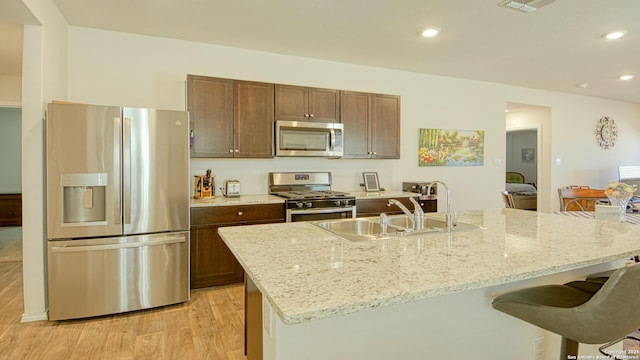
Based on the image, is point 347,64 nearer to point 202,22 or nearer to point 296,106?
point 296,106

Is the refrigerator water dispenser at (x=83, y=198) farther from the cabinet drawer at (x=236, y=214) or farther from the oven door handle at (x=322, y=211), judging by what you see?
the oven door handle at (x=322, y=211)

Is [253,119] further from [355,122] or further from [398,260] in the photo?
[398,260]

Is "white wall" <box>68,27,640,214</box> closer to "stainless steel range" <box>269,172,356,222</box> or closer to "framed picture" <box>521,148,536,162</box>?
"stainless steel range" <box>269,172,356,222</box>

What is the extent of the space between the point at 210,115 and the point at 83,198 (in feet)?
4.26

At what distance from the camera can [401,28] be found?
3.23 meters

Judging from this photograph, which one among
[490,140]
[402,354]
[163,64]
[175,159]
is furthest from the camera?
[490,140]

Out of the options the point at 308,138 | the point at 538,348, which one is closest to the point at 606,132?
the point at 308,138

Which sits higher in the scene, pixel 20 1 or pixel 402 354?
pixel 20 1

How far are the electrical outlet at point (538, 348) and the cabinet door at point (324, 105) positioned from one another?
110 inches

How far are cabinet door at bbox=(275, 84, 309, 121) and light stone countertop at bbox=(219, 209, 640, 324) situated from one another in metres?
1.93

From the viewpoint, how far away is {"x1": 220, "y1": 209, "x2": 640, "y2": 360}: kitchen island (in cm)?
101

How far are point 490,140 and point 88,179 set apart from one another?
17.1ft

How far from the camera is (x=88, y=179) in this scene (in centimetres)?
255

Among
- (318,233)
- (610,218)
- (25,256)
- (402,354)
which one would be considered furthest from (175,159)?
(610,218)
